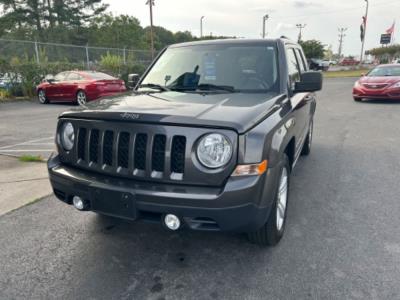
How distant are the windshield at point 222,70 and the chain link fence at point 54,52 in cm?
1414

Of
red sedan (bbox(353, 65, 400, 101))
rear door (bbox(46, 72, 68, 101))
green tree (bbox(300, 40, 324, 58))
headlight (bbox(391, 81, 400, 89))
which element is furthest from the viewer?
green tree (bbox(300, 40, 324, 58))

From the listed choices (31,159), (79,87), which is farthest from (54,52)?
(31,159)

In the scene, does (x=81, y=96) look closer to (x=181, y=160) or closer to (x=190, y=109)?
(x=190, y=109)

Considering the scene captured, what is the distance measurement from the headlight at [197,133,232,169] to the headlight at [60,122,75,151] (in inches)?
46.5

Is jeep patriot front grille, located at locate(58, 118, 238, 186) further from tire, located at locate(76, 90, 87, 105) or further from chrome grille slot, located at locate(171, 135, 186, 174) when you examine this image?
tire, located at locate(76, 90, 87, 105)

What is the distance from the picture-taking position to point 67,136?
2.69 metres

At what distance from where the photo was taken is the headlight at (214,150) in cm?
212

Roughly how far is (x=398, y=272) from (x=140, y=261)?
1.98 meters

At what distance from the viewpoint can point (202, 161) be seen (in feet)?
6.98

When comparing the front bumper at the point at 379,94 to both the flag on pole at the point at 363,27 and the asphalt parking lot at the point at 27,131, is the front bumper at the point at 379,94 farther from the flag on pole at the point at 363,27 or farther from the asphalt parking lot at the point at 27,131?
the flag on pole at the point at 363,27

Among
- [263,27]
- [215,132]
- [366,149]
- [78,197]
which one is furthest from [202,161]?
[263,27]

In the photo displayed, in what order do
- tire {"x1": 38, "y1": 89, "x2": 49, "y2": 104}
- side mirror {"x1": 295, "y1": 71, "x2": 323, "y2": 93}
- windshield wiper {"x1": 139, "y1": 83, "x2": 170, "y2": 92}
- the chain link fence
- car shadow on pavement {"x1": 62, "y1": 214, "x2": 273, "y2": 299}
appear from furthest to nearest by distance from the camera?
the chain link fence → tire {"x1": 38, "y1": 89, "x2": 49, "y2": 104} → windshield wiper {"x1": 139, "y1": 83, "x2": 170, "y2": 92} → side mirror {"x1": 295, "y1": 71, "x2": 323, "y2": 93} → car shadow on pavement {"x1": 62, "y1": 214, "x2": 273, "y2": 299}

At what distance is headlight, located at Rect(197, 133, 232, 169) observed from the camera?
2.12 m

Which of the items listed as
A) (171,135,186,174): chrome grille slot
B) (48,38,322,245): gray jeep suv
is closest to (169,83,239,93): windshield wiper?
(48,38,322,245): gray jeep suv
